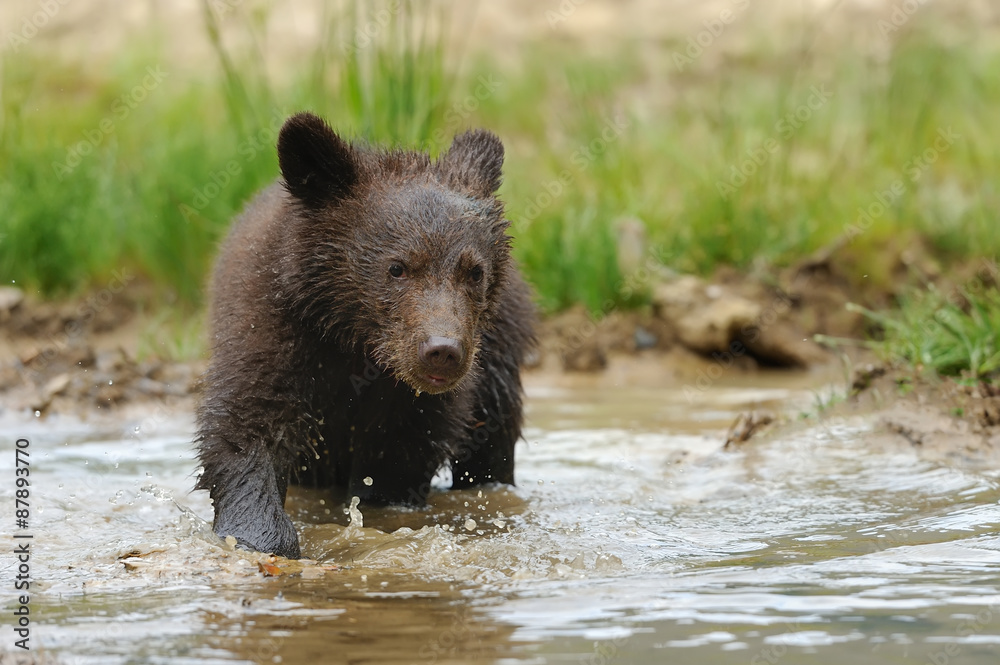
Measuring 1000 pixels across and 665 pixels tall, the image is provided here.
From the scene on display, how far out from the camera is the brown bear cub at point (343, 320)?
466cm

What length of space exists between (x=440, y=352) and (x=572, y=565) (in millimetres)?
887

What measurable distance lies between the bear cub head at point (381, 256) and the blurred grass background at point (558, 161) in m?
3.56

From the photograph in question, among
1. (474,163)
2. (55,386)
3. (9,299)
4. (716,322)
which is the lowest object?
(55,386)

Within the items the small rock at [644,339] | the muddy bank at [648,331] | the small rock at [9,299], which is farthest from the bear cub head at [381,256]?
the small rock at [9,299]

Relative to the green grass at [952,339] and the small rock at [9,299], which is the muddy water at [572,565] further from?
the small rock at [9,299]

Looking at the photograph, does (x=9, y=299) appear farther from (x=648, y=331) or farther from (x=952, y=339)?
(x=952, y=339)

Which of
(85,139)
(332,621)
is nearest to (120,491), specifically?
(332,621)

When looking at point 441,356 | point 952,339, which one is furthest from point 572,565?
point 952,339

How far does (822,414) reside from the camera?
689 centimetres

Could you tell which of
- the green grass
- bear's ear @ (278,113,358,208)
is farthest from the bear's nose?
the green grass

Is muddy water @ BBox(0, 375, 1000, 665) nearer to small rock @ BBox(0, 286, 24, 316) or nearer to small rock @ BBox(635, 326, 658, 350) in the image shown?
small rock @ BBox(635, 326, 658, 350)

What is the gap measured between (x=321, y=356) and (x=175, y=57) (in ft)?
43.5

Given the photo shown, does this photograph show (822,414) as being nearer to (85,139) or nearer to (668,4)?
(85,139)

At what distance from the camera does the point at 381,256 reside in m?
4.75
